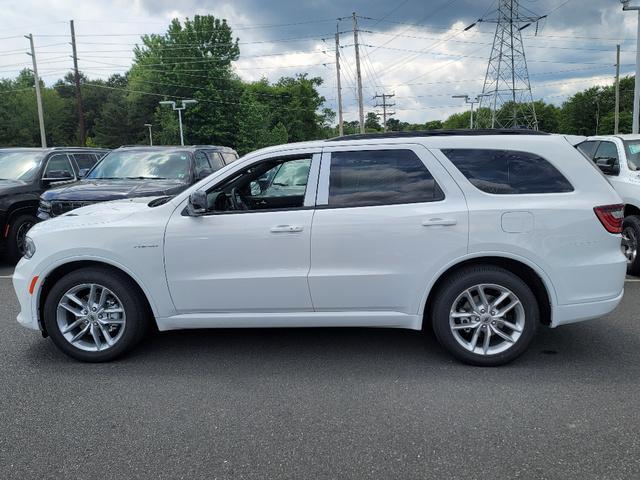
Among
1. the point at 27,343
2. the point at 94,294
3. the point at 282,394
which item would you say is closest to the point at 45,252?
the point at 94,294

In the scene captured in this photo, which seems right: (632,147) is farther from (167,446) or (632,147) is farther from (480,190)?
(167,446)

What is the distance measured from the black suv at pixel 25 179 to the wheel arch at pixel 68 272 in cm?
Answer: 473

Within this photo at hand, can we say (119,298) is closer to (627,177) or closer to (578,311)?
(578,311)

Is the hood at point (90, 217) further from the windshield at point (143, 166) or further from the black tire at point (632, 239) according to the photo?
the black tire at point (632, 239)

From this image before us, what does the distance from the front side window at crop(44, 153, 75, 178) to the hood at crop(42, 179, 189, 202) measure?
1.41 m

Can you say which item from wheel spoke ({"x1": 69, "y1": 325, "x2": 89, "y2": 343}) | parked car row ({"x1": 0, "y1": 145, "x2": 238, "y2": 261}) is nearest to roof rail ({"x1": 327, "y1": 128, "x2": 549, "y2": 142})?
wheel spoke ({"x1": 69, "y1": 325, "x2": 89, "y2": 343})

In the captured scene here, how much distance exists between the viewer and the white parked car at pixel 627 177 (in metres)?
6.86

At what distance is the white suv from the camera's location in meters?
3.87

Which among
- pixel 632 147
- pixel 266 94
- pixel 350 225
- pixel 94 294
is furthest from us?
pixel 266 94

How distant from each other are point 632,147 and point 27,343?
7.97m

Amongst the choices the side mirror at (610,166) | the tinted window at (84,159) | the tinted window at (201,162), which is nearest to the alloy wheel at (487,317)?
the side mirror at (610,166)

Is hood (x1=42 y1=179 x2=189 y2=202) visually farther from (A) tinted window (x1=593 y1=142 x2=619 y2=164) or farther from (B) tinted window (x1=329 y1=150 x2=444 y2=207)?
(A) tinted window (x1=593 y1=142 x2=619 y2=164)

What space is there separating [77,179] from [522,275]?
25.0 feet

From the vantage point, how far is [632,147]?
24.5ft
